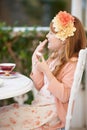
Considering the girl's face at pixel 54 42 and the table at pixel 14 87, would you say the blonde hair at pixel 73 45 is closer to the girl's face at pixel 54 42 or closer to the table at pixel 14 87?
the girl's face at pixel 54 42

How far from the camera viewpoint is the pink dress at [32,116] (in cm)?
206

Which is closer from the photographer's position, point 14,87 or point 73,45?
point 14,87

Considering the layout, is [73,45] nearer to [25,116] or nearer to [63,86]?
[63,86]

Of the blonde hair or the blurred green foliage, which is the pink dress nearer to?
the blonde hair

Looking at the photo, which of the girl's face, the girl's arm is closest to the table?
the girl's arm

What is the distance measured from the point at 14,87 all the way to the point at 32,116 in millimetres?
288

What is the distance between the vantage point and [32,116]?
212cm

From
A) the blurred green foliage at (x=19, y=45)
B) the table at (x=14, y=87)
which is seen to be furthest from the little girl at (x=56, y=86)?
the blurred green foliage at (x=19, y=45)

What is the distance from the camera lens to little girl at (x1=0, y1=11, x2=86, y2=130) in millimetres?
2059

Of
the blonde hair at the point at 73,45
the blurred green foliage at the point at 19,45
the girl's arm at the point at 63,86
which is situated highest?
the blonde hair at the point at 73,45

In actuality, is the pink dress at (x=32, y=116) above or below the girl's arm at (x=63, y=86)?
below

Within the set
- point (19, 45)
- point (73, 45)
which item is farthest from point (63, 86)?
point (19, 45)

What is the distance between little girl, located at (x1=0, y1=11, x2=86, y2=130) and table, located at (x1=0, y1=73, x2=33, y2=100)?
5.5 inches

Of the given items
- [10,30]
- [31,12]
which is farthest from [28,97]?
[31,12]
